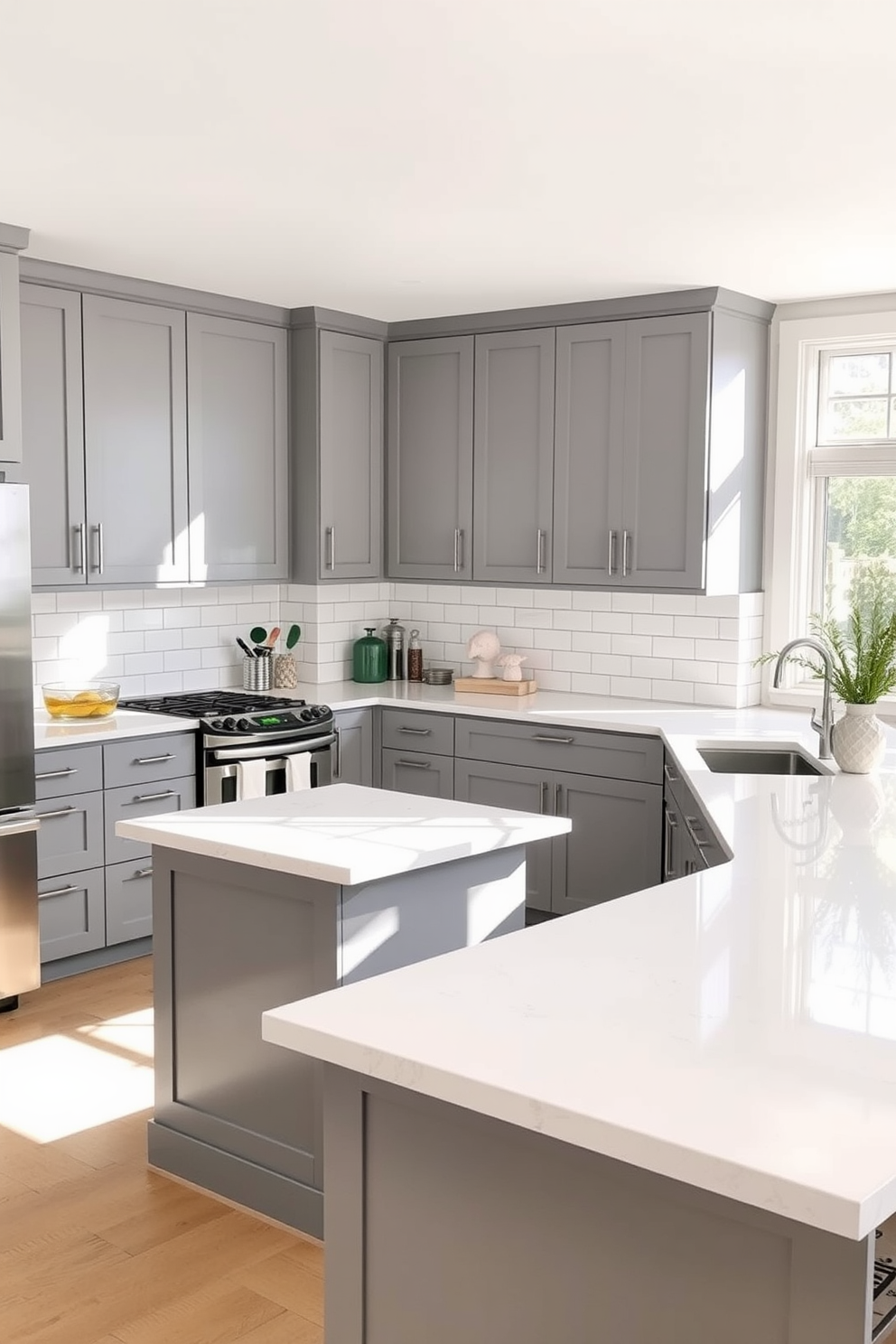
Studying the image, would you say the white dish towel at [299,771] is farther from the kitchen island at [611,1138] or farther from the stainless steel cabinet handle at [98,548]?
the kitchen island at [611,1138]

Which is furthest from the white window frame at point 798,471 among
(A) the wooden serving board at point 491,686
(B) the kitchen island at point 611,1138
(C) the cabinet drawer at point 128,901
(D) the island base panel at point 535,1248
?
(D) the island base panel at point 535,1248

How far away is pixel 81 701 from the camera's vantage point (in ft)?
15.9

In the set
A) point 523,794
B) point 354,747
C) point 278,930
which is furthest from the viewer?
point 354,747

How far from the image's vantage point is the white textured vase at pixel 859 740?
3805 mm

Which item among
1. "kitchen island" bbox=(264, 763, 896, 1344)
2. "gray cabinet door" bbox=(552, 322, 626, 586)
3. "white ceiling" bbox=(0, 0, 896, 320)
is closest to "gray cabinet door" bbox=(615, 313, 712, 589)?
"gray cabinet door" bbox=(552, 322, 626, 586)

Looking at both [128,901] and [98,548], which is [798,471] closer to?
[98,548]

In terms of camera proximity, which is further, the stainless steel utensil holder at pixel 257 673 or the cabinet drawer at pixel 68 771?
the stainless steel utensil holder at pixel 257 673

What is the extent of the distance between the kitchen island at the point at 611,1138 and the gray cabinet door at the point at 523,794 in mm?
2989

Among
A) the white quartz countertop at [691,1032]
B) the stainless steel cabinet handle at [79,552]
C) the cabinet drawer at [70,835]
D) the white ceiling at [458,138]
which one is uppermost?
the white ceiling at [458,138]

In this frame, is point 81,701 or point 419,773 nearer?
point 81,701

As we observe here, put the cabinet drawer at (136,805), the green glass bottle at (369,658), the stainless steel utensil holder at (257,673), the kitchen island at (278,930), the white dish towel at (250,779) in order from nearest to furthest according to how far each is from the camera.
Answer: the kitchen island at (278,930) < the cabinet drawer at (136,805) < the white dish towel at (250,779) < the stainless steel utensil holder at (257,673) < the green glass bottle at (369,658)

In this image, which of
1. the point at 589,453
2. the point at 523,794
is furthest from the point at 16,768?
the point at 589,453

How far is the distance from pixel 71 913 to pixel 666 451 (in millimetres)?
2833

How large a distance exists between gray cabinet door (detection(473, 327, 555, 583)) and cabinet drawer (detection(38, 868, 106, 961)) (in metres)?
2.12
